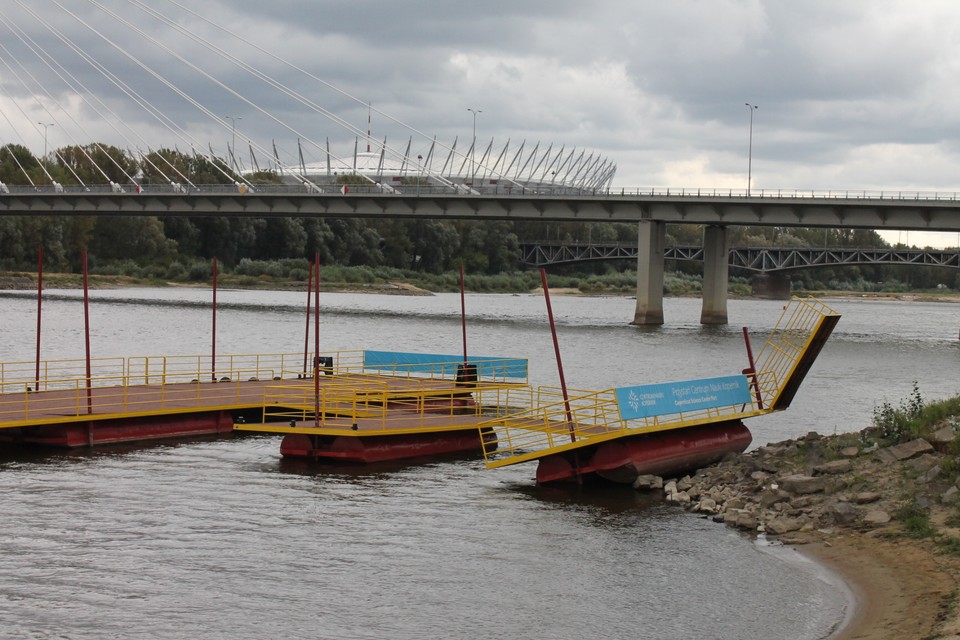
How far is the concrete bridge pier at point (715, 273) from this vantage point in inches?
4065

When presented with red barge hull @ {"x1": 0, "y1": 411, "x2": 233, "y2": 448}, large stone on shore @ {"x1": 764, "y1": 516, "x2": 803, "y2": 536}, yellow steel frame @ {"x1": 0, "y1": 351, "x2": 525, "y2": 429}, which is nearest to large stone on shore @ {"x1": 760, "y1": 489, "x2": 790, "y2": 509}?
large stone on shore @ {"x1": 764, "y1": 516, "x2": 803, "y2": 536}

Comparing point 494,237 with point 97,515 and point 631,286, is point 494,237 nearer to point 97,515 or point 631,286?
point 631,286

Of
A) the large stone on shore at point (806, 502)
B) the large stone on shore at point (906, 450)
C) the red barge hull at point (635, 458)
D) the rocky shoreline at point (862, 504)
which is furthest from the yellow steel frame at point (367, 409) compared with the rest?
the large stone on shore at point (906, 450)

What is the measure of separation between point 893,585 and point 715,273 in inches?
3384

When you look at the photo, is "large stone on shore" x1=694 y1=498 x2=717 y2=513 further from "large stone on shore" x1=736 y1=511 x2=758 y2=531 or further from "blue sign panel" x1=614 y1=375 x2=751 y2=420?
"blue sign panel" x1=614 y1=375 x2=751 y2=420

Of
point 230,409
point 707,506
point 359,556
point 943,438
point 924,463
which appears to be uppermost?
point 943,438

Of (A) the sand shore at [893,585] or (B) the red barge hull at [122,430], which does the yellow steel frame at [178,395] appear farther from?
(A) the sand shore at [893,585]

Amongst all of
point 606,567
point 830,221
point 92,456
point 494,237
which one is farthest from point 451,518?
point 494,237

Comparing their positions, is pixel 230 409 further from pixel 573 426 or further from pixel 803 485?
pixel 803 485

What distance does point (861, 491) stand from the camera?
78.6 feet

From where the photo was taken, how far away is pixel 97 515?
24438 millimetres

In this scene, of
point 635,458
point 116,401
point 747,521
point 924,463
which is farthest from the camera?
point 116,401

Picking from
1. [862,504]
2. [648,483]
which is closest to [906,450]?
[862,504]

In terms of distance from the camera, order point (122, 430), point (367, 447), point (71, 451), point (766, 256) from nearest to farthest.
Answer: point (367, 447), point (71, 451), point (122, 430), point (766, 256)
